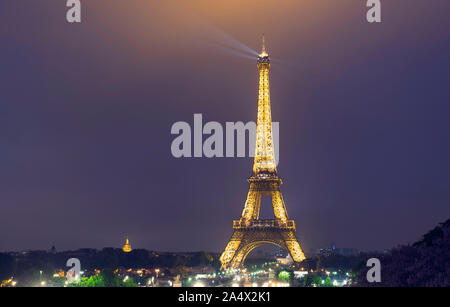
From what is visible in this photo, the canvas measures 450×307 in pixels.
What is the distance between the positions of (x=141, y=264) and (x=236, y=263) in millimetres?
23238

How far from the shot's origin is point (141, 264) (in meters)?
95.6

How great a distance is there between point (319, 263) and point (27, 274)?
4314cm

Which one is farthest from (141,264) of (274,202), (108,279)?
(108,279)

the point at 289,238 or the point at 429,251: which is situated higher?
the point at 289,238

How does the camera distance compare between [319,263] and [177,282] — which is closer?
[177,282]
